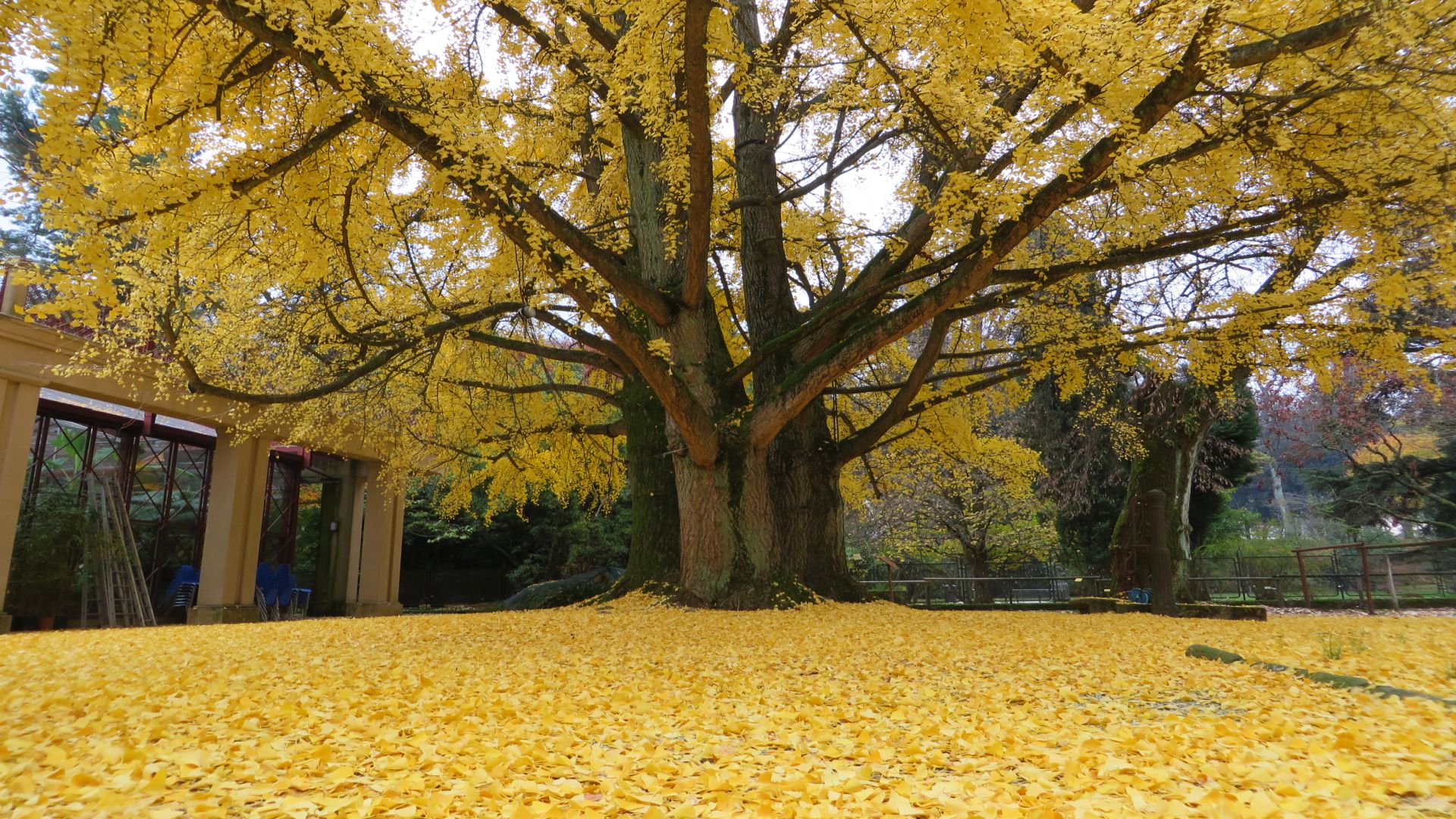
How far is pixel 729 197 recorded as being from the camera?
31.2 ft

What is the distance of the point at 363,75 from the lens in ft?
15.4

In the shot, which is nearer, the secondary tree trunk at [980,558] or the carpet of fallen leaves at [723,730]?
the carpet of fallen leaves at [723,730]

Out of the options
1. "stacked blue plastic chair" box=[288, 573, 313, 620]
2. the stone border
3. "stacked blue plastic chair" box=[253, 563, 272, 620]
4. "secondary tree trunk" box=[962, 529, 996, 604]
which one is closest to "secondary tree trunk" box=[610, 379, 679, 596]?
the stone border

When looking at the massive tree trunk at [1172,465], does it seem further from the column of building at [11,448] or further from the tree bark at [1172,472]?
the column of building at [11,448]

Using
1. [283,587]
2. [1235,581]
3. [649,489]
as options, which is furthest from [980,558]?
[283,587]

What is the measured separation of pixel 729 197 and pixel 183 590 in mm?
10633

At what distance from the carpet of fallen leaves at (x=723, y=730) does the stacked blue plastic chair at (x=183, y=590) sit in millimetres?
8040

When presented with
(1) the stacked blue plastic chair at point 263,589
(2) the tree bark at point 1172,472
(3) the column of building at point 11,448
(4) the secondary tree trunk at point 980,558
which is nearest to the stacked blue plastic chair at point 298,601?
(1) the stacked blue plastic chair at point 263,589

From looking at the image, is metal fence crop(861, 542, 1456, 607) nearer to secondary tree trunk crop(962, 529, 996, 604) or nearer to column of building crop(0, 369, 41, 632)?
secondary tree trunk crop(962, 529, 996, 604)

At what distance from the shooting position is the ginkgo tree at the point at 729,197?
485 centimetres

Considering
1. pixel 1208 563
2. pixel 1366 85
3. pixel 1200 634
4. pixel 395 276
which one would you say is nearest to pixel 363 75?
pixel 395 276

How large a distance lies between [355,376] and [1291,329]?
→ 345 inches

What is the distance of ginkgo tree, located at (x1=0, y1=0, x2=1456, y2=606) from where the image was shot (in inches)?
191

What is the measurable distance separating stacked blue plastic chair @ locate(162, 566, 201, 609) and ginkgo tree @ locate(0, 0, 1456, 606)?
13.8 feet
